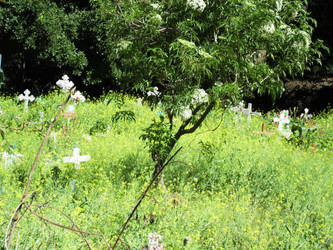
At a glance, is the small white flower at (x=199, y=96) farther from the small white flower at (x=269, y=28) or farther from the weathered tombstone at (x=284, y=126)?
the weathered tombstone at (x=284, y=126)

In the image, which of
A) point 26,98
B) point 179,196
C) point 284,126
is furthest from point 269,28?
point 26,98

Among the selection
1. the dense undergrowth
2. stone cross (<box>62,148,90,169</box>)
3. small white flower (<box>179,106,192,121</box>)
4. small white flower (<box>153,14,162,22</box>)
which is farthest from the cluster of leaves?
stone cross (<box>62,148,90,169</box>)

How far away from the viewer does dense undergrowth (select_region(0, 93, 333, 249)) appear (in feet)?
8.97

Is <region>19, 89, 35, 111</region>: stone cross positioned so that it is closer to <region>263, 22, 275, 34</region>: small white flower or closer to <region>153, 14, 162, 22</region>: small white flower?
<region>153, 14, 162, 22</region>: small white flower

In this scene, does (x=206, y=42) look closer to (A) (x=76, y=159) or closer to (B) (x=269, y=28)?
(B) (x=269, y=28)

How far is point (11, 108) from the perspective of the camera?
8.56 metres

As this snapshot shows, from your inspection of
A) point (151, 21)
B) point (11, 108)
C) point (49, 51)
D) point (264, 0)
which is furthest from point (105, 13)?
point (49, 51)

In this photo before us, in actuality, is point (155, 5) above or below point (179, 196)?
above

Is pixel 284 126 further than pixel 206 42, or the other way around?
pixel 284 126

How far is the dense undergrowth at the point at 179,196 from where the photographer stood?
8.97 ft

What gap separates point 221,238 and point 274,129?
20.4 feet

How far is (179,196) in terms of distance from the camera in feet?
6.48

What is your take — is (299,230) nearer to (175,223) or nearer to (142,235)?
(175,223)

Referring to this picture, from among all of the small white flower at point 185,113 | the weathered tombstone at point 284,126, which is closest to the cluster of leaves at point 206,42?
the small white flower at point 185,113
